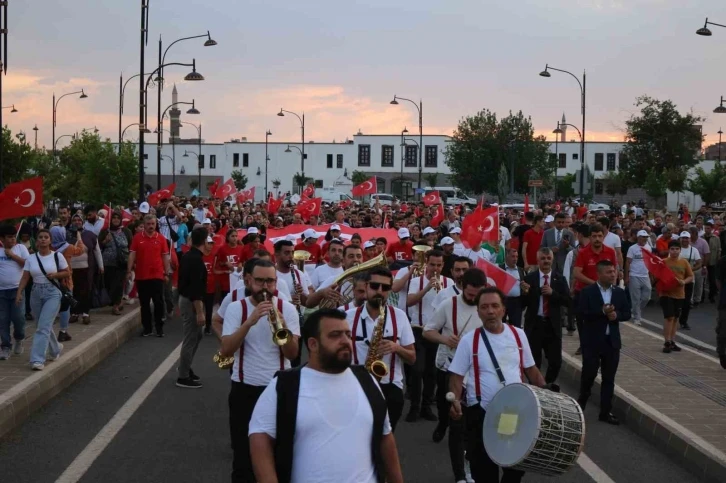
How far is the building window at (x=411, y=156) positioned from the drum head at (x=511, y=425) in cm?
9970

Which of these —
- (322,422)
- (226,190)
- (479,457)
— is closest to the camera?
(322,422)

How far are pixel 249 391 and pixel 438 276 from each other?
119 inches

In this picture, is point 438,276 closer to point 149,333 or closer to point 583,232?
point 583,232

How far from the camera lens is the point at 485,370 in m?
6.52

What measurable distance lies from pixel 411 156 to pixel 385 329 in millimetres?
99136

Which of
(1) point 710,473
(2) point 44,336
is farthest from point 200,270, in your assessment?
(1) point 710,473

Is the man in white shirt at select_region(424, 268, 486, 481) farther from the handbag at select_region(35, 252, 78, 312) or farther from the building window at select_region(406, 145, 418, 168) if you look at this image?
the building window at select_region(406, 145, 418, 168)

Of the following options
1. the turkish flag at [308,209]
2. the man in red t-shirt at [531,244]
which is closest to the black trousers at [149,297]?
the man in red t-shirt at [531,244]

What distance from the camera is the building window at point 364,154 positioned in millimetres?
107812

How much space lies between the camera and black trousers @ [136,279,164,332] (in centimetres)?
1545

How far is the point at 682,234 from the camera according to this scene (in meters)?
19.5

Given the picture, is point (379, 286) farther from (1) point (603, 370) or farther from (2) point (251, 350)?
(1) point (603, 370)

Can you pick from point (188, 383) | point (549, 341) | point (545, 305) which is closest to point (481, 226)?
point (545, 305)

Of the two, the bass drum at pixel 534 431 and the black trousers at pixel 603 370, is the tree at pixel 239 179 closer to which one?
the black trousers at pixel 603 370
